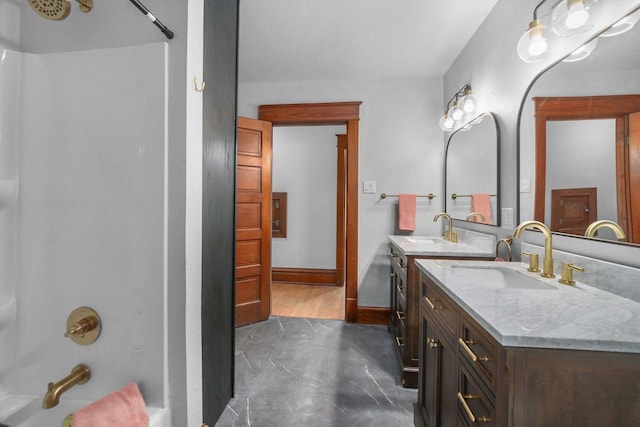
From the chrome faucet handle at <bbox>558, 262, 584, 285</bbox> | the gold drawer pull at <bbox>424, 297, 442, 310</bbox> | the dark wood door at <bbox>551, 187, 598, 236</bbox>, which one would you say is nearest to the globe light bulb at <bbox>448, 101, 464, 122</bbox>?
the dark wood door at <bbox>551, 187, 598, 236</bbox>

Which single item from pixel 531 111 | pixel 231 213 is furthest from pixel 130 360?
pixel 531 111

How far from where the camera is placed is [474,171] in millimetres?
1996

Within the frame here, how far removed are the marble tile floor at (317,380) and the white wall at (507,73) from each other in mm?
1183

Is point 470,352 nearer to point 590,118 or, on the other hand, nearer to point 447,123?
point 590,118

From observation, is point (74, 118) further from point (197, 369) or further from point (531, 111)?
point (531, 111)

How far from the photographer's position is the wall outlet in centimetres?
156

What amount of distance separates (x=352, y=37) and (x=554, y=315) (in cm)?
213

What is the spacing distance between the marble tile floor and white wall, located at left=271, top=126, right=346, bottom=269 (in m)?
1.62

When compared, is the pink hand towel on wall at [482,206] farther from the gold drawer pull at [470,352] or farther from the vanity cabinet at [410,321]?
the gold drawer pull at [470,352]

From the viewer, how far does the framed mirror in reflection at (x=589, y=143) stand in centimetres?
89

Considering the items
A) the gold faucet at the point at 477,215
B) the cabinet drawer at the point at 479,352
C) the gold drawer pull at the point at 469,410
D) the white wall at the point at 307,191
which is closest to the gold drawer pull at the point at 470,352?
the cabinet drawer at the point at 479,352

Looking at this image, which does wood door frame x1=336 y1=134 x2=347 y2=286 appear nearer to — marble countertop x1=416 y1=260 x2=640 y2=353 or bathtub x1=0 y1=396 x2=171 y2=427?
marble countertop x1=416 y1=260 x2=640 y2=353

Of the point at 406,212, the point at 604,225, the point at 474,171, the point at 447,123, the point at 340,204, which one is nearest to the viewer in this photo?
the point at 604,225

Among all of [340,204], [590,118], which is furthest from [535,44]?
[340,204]
